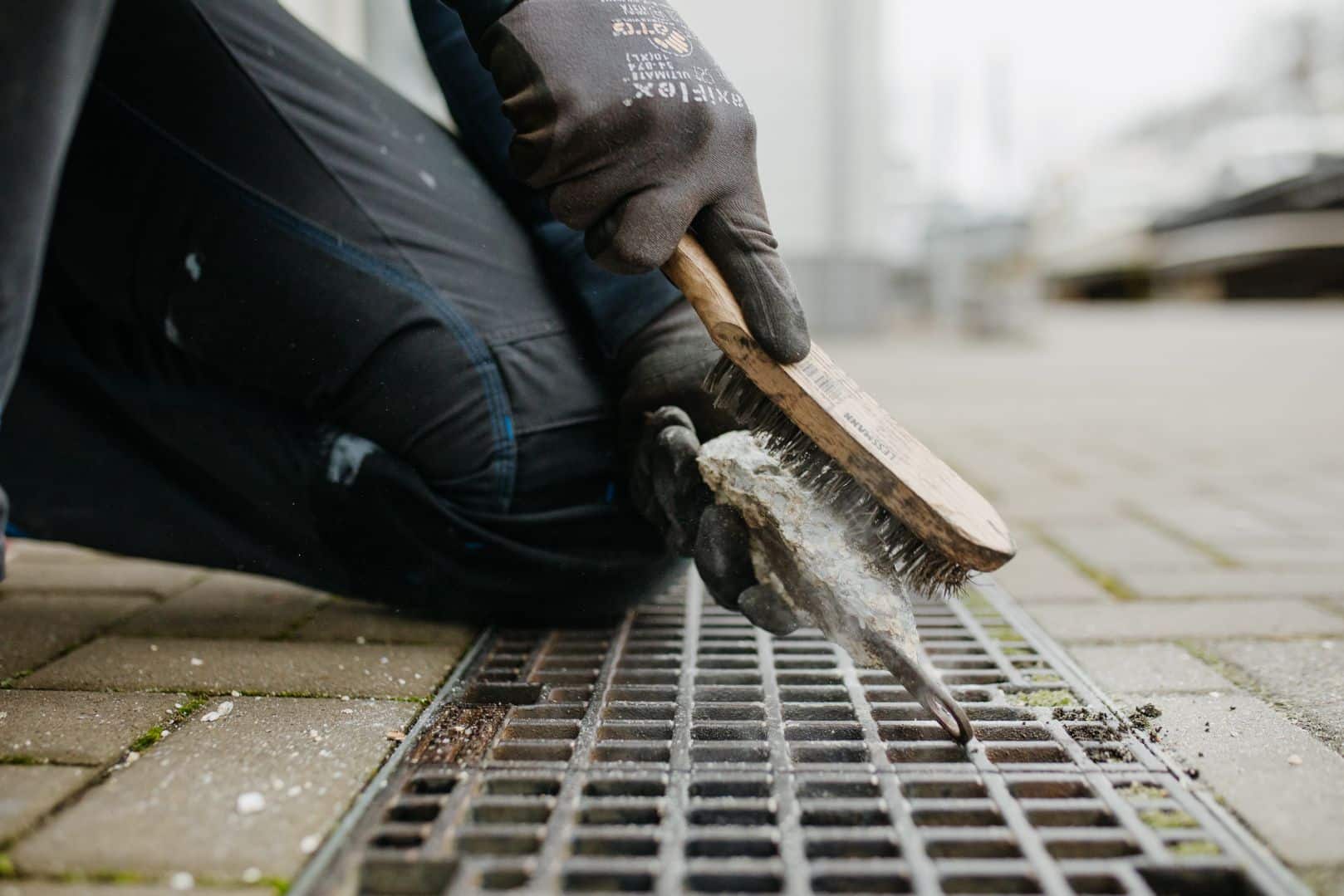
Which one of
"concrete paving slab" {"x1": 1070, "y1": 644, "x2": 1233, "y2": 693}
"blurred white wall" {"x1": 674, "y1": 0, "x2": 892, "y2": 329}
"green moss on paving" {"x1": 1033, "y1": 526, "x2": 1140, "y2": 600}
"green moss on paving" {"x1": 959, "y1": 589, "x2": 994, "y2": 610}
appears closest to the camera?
"concrete paving slab" {"x1": 1070, "y1": 644, "x2": 1233, "y2": 693}

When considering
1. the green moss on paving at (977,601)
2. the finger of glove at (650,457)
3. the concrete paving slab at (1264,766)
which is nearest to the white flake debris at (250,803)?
the finger of glove at (650,457)

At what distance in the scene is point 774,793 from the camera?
128cm

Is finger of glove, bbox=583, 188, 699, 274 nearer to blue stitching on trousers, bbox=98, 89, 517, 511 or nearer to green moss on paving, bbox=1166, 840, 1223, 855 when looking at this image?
blue stitching on trousers, bbox=98, 89, 517, 511

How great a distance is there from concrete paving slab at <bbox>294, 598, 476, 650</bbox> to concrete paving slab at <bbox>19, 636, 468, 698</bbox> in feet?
0.14

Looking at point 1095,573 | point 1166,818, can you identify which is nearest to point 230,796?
point 1166,818

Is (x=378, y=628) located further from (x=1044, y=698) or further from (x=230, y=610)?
(x=1044, y=698)

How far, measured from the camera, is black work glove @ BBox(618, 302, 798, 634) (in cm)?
158

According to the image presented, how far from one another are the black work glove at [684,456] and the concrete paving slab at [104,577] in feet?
3.50

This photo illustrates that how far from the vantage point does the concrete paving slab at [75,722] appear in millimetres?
1360

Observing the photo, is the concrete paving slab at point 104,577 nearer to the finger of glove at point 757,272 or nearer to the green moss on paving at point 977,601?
the finger of glove at point 757,272

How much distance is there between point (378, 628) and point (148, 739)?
1.81 ft

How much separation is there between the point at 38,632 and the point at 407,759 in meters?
0.91

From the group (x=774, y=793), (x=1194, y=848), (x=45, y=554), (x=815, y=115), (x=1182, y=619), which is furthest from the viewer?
(x=815, y=115)

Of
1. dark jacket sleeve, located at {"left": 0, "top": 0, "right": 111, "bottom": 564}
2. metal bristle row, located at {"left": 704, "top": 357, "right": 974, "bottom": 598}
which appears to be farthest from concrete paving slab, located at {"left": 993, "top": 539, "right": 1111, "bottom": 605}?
dark jacket sleeve, located at {"left": 0, "top": 0, "right": 111, "bottom": 564}
